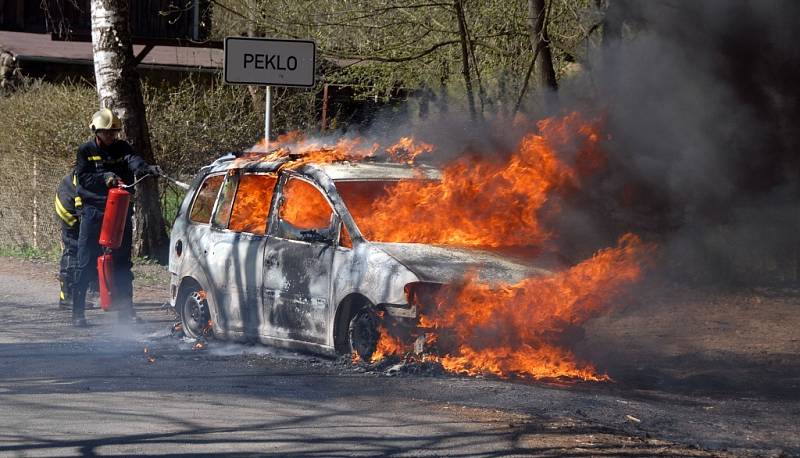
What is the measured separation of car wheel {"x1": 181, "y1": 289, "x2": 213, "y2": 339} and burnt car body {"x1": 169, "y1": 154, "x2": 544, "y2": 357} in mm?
14

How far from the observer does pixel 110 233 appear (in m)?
10.8

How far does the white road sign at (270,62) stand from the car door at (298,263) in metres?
2.62

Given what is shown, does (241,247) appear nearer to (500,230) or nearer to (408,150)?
(408,150)

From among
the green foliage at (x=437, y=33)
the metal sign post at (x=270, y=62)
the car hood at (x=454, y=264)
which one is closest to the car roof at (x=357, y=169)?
the car hood at (x=454, y=264)

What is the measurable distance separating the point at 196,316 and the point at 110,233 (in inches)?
50.9

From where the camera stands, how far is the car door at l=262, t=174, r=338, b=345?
8.84 meters

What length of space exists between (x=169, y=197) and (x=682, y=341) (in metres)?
9.89

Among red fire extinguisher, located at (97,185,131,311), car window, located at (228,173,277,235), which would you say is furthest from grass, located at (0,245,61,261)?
car window, located at (228,173,277,235)

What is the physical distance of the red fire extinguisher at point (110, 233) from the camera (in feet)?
35.1

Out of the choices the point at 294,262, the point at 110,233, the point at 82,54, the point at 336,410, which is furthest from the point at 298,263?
the point at 82,54

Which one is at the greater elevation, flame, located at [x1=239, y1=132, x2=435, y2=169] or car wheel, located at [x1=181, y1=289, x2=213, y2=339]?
flame, located at [x1=239, y1=132, x2=435, y2=169]

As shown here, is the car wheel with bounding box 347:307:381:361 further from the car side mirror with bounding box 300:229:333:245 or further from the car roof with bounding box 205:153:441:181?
the car roof with bounding box 205:153:441:181

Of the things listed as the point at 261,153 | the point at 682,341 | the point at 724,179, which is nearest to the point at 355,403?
the point at 261,153

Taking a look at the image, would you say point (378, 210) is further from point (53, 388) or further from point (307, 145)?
point (53, 388)
